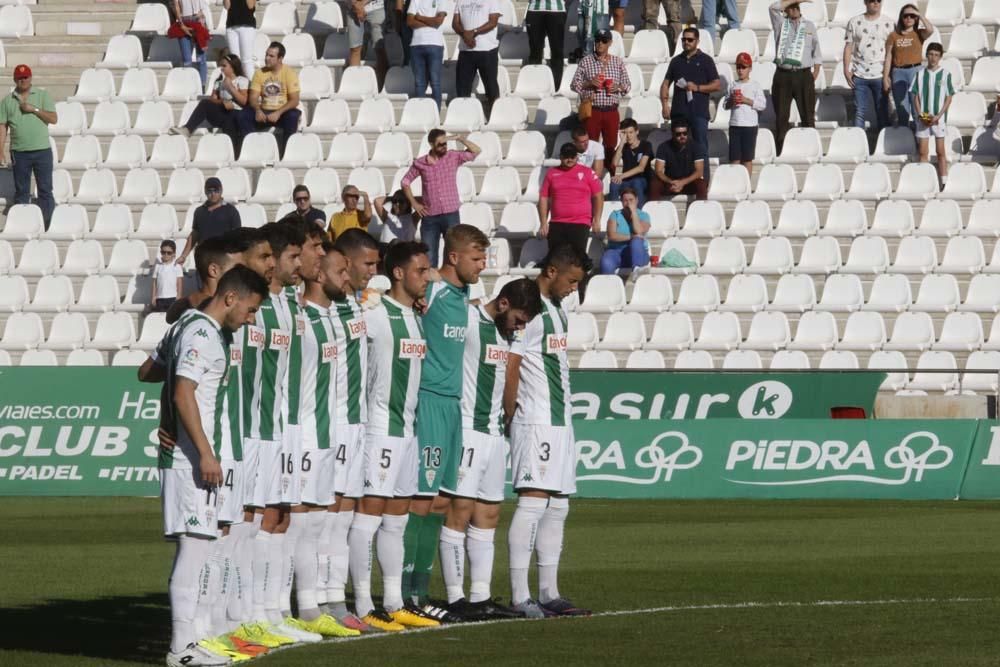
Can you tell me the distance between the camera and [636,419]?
72.0ft

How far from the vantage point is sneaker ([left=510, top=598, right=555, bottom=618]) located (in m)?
11.8

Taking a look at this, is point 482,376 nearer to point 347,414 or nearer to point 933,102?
point 347,414

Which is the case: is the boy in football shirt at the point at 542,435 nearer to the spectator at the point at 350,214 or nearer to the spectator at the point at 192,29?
the spectator at the point at 350,214

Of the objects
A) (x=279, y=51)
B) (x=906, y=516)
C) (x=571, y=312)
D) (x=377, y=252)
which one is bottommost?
(x=906, y=516)

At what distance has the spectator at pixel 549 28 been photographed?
2719 centimetres

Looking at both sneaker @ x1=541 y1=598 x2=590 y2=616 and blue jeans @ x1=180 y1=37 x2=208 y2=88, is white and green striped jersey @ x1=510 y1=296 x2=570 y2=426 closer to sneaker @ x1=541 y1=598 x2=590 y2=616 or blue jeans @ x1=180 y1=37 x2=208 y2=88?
sneaker @ x1=541 y1=598 x2=590 y2=616

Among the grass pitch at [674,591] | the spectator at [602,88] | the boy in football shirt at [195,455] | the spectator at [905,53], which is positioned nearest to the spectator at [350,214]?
the spectator at [602,88]

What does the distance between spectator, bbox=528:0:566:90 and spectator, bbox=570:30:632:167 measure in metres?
1.27

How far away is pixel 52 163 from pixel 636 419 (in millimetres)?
10915

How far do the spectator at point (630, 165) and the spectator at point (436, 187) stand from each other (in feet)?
7.26

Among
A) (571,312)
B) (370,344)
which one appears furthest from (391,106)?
(370,344)

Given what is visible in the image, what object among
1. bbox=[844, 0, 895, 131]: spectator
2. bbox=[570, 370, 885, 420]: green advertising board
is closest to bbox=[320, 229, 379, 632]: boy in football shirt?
bbox=[570, 370, 885, 420]: green advertising board

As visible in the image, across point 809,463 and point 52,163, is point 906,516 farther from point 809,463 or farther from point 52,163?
point 52,163

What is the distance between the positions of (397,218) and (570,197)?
9.04 feet
